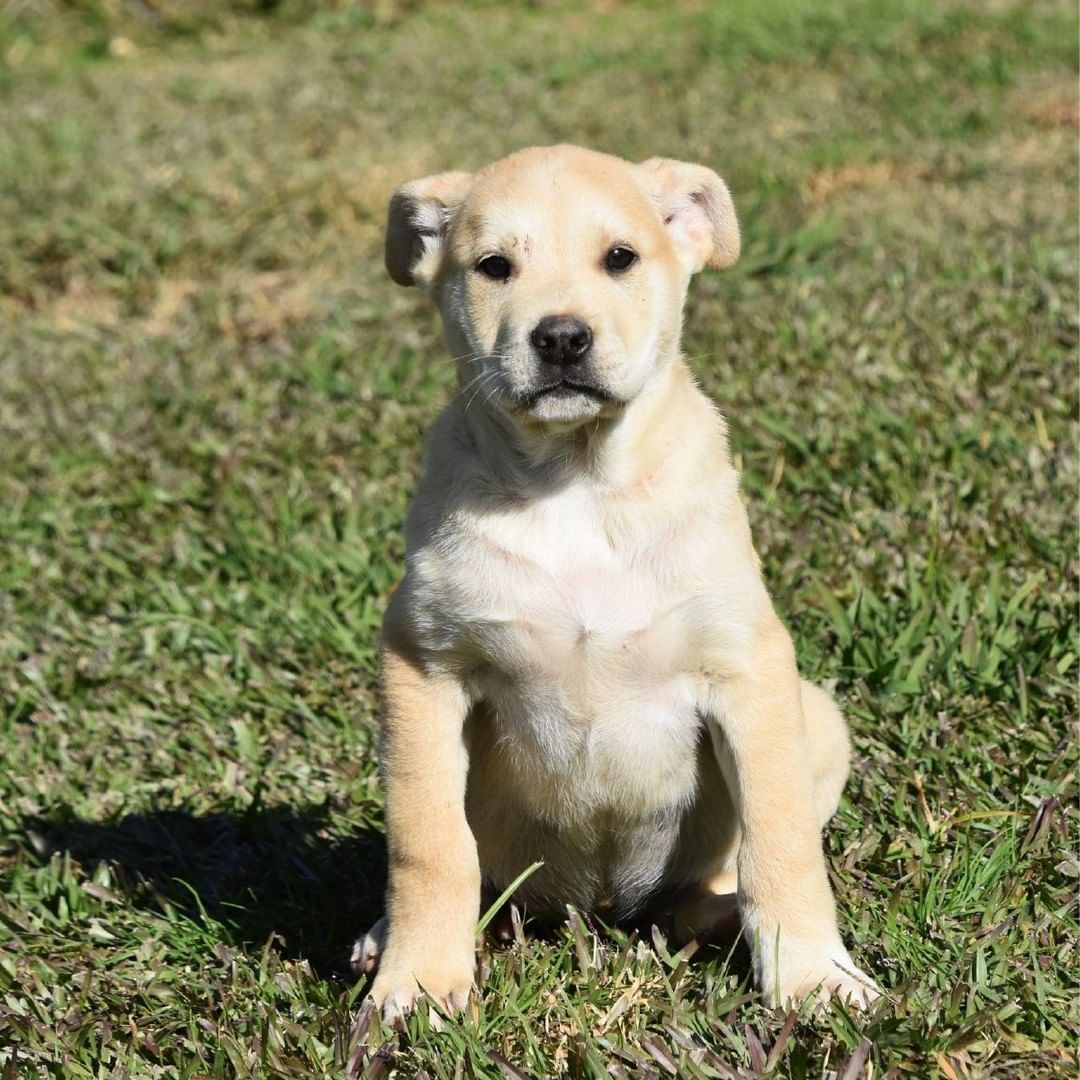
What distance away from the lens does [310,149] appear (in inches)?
377

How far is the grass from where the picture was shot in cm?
317

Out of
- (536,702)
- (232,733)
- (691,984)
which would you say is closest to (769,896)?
(691,984)

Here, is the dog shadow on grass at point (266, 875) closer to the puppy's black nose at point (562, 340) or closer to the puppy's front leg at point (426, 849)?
the puppy's front leg at point (426, 849)

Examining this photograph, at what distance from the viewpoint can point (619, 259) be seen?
3381 millimetres

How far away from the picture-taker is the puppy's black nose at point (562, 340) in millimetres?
3129

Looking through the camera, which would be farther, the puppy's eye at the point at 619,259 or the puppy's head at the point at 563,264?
the puppy's eye at the point at 619,259

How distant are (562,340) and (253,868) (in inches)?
63.4

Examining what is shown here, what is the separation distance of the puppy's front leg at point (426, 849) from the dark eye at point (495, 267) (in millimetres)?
794

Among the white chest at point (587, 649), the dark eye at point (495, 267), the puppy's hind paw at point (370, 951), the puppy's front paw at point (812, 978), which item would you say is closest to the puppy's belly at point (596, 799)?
the white chest at point (587, 649)

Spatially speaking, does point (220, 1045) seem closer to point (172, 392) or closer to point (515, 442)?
point (515, 442)

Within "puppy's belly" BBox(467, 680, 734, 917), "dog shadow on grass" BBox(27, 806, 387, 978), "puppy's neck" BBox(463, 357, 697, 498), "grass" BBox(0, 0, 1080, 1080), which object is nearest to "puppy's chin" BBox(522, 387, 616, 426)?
"puppy's neck" BBox(463, 357, 697, 498)

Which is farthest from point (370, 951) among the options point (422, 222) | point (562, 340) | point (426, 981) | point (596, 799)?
point (422, 222)

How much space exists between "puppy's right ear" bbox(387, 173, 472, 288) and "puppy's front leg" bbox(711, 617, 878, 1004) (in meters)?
1.16

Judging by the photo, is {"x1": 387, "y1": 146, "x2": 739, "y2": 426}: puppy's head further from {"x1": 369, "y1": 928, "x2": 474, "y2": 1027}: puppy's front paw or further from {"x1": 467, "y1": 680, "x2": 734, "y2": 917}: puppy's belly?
{"x1": 369, "y1": 928, "x2": 474, "y2": 1027}: puppy's front paw
